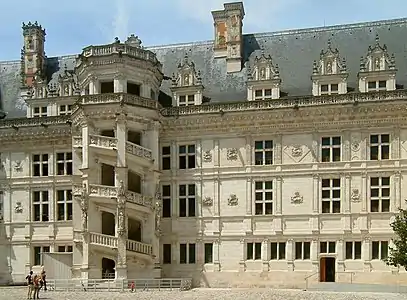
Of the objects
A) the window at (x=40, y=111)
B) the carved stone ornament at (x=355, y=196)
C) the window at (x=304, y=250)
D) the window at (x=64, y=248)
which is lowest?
the window at (x=64, y=248)

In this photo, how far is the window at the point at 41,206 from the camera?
39344 mm

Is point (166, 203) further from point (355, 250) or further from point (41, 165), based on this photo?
point (355, 250)

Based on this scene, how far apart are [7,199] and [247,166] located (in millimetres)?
14008

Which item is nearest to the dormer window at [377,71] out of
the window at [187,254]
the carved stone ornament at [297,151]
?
the carved stone ornament at [297,151]

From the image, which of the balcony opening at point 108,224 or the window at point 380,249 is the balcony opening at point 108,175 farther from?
the window at point 380,249

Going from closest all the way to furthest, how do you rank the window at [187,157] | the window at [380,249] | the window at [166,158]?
1. the window at [380,249]
2. the window at [187,157]
3. the window at [166,158]

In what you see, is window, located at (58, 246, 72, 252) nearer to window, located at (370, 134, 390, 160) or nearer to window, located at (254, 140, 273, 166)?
window, located at (254, 140, 273, 166)

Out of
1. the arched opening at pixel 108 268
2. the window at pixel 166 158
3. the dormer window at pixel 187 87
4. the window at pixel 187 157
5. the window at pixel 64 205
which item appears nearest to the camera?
the arched opening at pixel 108 268

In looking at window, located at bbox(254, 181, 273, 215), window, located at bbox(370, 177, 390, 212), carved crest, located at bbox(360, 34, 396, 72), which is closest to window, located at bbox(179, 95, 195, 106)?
window, located at bbox(254, 181, 273, 215)

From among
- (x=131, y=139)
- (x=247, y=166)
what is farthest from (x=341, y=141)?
(x=131, y=139)

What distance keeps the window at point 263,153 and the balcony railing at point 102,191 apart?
7.45 metres

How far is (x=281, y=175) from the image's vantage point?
35.5 meters

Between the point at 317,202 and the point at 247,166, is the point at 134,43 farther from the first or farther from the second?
the point at 317,202

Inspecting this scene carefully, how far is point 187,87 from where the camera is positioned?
37875 mm
